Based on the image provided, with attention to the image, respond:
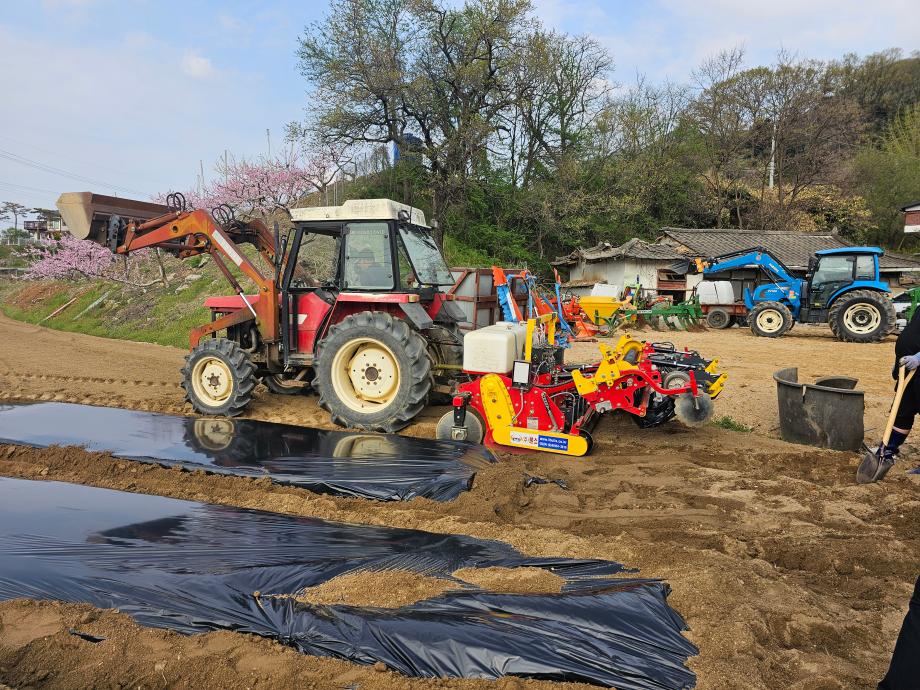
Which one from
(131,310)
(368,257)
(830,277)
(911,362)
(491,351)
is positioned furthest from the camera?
(131,310)

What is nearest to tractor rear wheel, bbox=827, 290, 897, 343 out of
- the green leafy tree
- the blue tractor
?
the blue tractor

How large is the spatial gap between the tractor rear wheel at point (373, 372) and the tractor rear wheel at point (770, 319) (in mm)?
13132

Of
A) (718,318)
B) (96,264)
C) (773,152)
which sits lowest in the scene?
(718,318)

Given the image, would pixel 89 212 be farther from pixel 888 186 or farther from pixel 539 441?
pixel 888 186

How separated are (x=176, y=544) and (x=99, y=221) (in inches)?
202

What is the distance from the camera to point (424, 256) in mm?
6746

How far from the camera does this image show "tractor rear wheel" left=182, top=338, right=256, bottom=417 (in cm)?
657

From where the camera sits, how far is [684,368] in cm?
520

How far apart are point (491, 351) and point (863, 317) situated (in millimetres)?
13111

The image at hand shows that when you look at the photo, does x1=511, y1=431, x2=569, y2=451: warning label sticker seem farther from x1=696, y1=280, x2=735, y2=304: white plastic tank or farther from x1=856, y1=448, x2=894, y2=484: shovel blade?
x1=696, y1=280, x2=735, y2=304: white plastic tank

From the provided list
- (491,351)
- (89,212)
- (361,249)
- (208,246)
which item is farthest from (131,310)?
(491,351)

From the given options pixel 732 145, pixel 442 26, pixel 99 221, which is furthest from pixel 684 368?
pixel 732 145

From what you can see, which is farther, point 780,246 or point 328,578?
point 780,246

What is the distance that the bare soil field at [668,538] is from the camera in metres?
2.34
